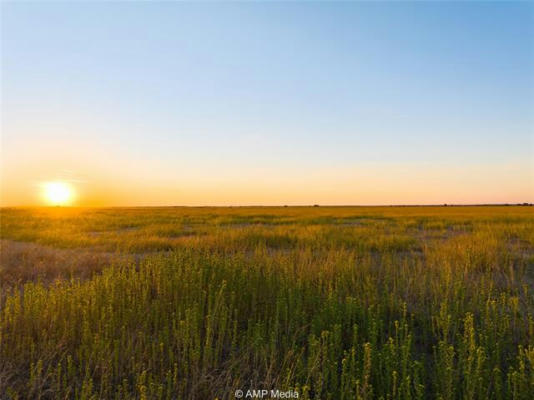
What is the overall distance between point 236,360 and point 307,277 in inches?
85.2

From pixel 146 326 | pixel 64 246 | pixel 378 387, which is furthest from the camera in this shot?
pixel 64 246

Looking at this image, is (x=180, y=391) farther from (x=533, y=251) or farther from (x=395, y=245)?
(x=533, y=251)

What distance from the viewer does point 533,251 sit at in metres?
8.77

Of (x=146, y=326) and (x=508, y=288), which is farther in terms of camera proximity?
(x=508, y=288)

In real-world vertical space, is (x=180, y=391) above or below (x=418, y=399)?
below

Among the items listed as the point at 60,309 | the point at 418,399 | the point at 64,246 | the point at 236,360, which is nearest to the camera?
the point at 418,399

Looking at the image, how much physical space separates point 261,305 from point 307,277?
114 centimetres

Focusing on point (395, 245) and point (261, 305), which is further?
point (395, 245)

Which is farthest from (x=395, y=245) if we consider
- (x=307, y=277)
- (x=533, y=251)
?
(x=307, y=277)

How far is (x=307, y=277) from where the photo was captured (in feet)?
15.4

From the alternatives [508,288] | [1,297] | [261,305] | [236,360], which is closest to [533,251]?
[508,288]

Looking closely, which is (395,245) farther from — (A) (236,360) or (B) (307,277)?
(A) (236,360)

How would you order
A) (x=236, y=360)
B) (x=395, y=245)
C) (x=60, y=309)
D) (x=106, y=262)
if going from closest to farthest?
1. (x=236, y=360)
2. (x=60, y=309)
3. (x=106, y=262)
4. (x=395, y=245)

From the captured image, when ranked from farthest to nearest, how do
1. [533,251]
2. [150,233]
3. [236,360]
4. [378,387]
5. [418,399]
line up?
[150,233] < [533,251] < [236,360] < [378,387] < [418,399]
